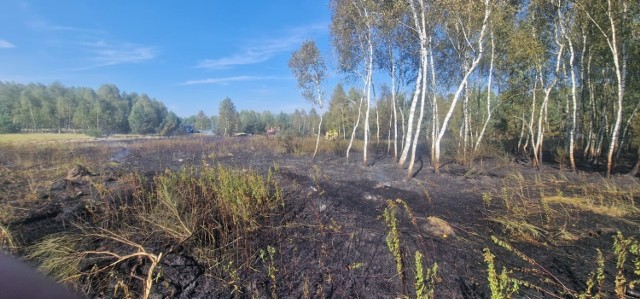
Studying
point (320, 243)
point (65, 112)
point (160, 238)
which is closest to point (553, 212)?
point (320, 243)

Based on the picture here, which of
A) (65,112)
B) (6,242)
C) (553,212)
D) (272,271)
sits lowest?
(272,271)

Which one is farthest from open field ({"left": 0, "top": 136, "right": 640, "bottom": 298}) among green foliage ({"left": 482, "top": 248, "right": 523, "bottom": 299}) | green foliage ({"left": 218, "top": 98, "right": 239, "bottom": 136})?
green foliage ({"left": 218, "top": 98, "right": 239, "bottom": 136})

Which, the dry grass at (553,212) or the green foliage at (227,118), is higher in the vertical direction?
the green foliage at (227,118)

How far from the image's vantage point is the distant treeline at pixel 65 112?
22703 mm

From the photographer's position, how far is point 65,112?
119ft

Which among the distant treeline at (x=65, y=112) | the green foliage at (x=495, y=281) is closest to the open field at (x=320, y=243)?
the green foliage at (x=495, y=281)

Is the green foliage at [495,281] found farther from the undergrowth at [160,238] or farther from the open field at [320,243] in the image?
the undergrowth at [160,238]

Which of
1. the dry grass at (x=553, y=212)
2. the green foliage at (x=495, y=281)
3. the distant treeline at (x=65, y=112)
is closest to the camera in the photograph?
the green foliage at (x=495, y=281)

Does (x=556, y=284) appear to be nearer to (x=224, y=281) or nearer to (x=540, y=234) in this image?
(x=540, y=234)

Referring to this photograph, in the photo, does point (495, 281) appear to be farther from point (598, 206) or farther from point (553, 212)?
point (598, 206)

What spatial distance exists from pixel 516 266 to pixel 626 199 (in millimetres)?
5518

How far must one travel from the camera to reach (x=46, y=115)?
30.0 m

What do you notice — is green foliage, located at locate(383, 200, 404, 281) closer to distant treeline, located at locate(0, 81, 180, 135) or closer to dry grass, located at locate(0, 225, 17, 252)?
dry grass, located at locate(0, 225, 17, 252)

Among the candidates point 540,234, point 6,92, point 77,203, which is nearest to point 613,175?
point 540,234
